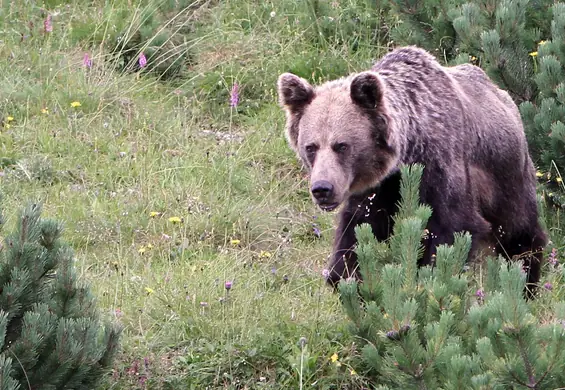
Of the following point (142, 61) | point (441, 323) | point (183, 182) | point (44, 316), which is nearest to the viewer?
point (441, 323)

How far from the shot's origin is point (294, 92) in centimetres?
572

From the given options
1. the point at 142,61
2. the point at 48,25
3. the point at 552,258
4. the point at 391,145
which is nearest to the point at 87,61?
the point at 142,61

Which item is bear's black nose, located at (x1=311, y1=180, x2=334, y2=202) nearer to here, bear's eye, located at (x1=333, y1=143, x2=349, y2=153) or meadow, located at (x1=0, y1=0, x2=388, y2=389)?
bear's eye, located at (x1=333, y1=143, x2=349, y2=153)

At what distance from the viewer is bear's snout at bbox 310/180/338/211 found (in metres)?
5.31

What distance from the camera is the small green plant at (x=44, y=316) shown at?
13.3 ft

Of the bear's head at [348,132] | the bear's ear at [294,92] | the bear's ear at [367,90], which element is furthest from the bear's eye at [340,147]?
the bear's ear at [294,92]

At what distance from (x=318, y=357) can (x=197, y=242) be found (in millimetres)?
1717

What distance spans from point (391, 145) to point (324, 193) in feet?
1.63

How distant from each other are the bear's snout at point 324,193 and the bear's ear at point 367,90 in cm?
54

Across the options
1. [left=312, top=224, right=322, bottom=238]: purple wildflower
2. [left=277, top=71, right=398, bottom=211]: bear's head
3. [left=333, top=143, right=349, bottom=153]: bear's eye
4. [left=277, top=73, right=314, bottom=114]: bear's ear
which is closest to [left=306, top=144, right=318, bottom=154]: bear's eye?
[left=277, top=71, right=398, bottom=211]: bear's head

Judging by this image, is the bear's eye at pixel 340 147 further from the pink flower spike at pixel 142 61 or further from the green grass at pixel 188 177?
the pink flower spike at pixel 142 61

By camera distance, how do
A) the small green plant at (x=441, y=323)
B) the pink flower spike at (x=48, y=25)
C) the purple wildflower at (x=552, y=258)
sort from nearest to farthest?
the small green plant at (x=441, y=323), the purple wildflower at (x=552, y=258), the pink flower spike at (x=48, y=25)

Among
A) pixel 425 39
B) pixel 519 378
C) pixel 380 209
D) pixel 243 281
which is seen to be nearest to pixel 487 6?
pixel 425 39

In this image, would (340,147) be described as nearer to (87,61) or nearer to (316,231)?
(316,231)
